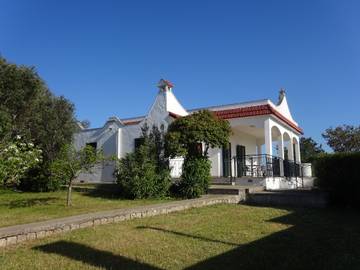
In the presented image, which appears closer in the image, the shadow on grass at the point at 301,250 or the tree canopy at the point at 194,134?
the shadow on grass at the point at 301,250

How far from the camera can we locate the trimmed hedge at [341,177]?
36.7ft

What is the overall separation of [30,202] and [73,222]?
5244mm

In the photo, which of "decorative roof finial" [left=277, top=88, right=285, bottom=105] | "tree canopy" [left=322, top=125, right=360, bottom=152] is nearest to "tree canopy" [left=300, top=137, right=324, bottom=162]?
"tree canopy" [left=322, top=125, right=360, bottom=152]

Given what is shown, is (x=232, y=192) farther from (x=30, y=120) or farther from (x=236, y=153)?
(x=30, y=120)

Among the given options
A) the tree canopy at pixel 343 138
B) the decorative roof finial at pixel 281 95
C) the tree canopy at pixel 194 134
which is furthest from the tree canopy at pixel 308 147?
the tree canopy at pixel 194 134

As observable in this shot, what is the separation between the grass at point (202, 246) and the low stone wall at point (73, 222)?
237 millimetres

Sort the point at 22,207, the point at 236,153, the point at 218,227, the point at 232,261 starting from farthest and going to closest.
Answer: the point at 236,153 → the point at 22,207 → the point at 218,227 → the point at 232,261

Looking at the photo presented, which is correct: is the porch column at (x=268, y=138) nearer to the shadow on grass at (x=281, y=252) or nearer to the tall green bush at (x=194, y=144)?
the tall green bush at (x=194, y=144)

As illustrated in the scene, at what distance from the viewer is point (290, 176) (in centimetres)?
1755

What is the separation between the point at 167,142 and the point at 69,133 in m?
5.99

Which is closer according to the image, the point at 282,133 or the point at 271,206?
the point at 271,206

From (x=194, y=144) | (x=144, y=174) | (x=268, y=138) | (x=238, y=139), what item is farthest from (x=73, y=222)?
(x=238, y=139)

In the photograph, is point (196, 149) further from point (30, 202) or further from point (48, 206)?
point (30, 202)

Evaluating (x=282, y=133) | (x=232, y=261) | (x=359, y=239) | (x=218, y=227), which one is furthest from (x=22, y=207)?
(x=282, y=133)
